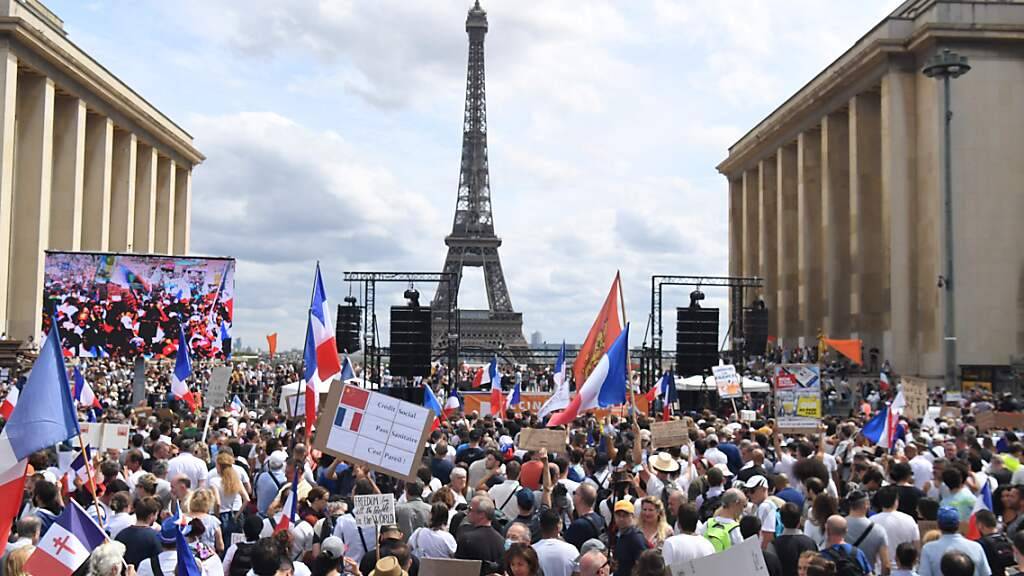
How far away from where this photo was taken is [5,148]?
41.6 m

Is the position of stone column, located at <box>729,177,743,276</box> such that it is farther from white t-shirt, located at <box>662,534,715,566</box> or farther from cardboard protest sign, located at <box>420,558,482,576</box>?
cardboard protest sign, located at <box>420,558,482,576</box>

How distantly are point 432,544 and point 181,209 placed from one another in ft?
212

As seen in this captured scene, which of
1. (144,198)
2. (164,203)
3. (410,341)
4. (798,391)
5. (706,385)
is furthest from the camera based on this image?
(164,203)

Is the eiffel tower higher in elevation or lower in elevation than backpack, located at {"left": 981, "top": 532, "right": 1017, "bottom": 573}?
higher

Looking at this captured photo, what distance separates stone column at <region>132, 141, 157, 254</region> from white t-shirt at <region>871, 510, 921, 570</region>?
55.7 meters

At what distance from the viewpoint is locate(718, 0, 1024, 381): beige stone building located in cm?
3859

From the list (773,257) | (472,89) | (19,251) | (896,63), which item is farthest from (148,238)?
(472,89)

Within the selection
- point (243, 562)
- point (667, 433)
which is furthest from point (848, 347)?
point (243, 562)

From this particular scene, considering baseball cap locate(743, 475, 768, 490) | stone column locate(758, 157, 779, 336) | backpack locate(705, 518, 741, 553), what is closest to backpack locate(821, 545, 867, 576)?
backpack locate(705, 518, 741, 553)

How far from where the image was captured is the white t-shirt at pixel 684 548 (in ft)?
24.1

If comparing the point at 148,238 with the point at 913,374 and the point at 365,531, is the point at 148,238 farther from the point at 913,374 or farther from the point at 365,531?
the point at 365,531

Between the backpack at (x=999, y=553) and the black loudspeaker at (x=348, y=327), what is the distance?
1093 inches

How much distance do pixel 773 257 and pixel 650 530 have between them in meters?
53.2

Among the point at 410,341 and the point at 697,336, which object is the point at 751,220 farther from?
the point at 410,341
